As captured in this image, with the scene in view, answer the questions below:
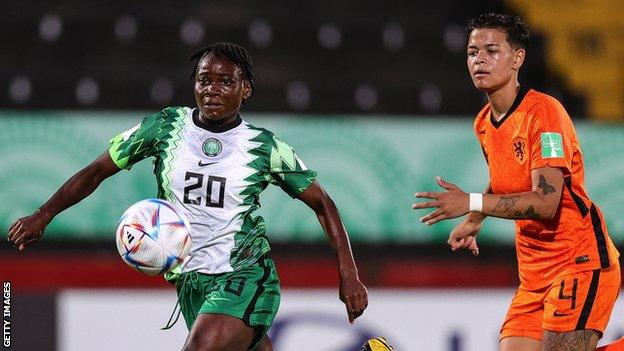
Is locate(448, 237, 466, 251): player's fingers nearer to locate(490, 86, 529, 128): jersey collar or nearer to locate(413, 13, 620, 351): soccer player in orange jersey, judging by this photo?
locate(413, 13, 620, 351): soccer player in orange jersey

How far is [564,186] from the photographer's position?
466 centimetres

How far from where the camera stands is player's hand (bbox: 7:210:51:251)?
4.85 m

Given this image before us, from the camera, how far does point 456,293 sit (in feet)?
23.1

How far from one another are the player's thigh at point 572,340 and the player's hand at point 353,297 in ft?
2.52

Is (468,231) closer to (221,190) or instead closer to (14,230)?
(221,190)

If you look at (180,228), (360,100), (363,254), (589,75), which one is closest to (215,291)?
(180,228)

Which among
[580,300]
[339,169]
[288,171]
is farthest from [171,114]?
[339,169]

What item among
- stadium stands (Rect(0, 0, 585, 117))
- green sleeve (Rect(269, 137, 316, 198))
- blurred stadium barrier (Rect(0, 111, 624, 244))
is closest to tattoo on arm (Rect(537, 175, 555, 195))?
green sleeve (Rect(269, 137, 316, 198))

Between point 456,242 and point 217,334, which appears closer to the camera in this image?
point 217,334

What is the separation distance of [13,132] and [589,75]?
17.7 ft

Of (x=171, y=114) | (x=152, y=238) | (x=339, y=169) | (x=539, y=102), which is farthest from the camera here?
(x=339, y=169)

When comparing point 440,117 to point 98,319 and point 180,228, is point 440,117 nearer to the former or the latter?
point 98,319

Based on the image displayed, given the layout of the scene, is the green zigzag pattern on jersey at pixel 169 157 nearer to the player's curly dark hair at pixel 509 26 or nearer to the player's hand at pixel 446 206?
the player's hand at pixel 446 206

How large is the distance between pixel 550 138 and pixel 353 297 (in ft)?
3.40
